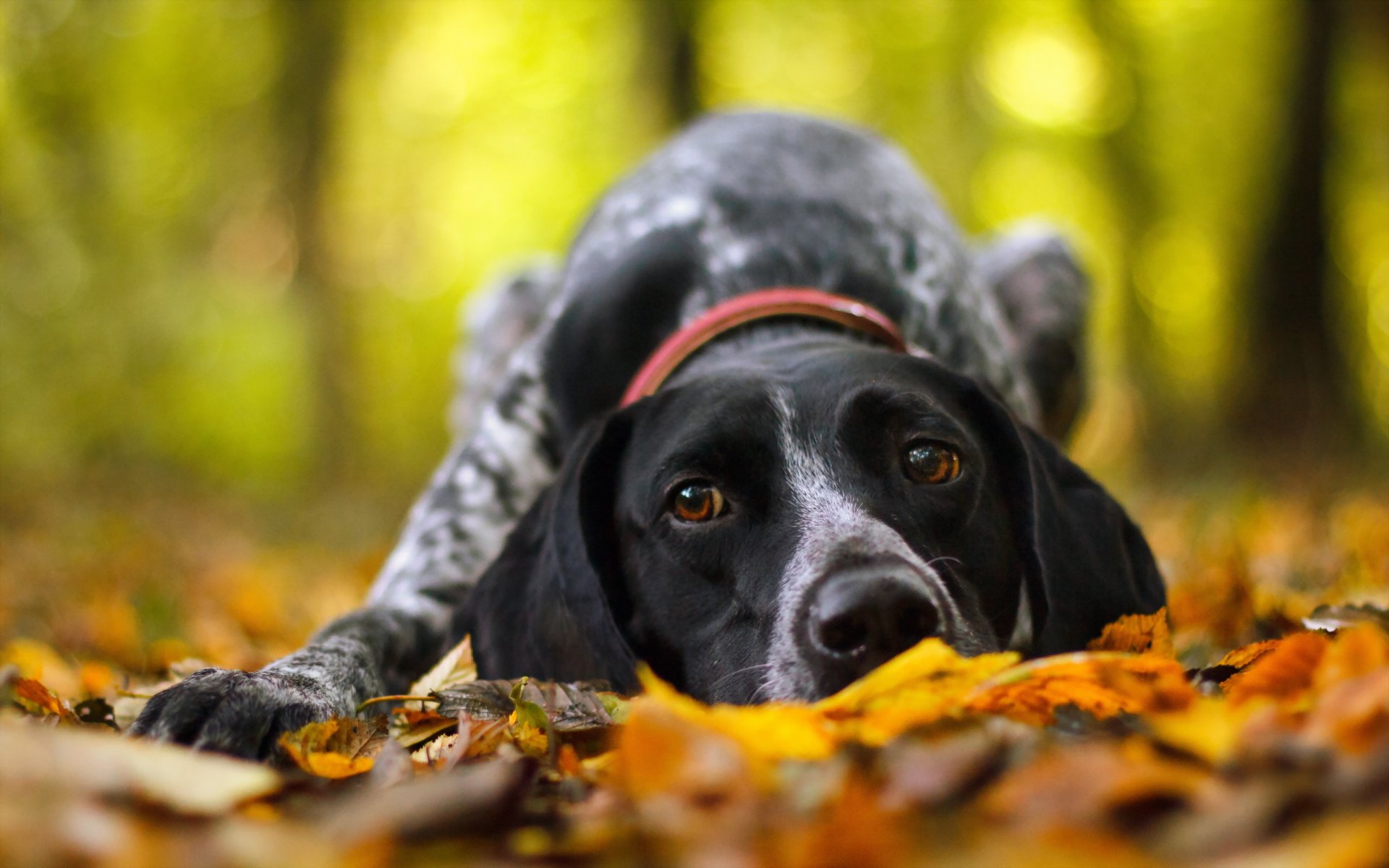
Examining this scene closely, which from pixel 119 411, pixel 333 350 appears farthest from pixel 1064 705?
pixel 333 350

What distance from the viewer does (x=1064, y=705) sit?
157 centimetres

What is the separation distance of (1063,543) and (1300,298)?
786 cm

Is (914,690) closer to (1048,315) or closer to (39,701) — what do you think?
(39,701)

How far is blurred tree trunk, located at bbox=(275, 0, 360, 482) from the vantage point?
13250 mm

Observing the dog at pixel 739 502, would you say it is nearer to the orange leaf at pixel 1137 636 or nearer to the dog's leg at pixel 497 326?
the orange leaf at pixel 1137 636

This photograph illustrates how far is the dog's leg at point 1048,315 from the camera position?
4.96m

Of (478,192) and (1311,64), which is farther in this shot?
(478,192)

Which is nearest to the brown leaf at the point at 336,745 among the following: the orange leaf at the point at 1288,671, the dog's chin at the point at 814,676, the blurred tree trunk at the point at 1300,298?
the dog's chin at the point at 814,676

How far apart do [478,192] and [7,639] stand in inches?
691

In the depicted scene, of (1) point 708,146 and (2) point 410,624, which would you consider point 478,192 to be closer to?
(1) point 708,146

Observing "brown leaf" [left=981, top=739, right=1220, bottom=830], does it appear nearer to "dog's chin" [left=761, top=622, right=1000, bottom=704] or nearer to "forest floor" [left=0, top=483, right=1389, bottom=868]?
"forest floor" [left=0, top=483, right=1389, bottom=868]

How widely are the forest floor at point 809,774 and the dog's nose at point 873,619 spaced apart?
292 millimetres

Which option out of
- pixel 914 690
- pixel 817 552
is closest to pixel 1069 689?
pixel 914 690

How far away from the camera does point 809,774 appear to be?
1.35 m
